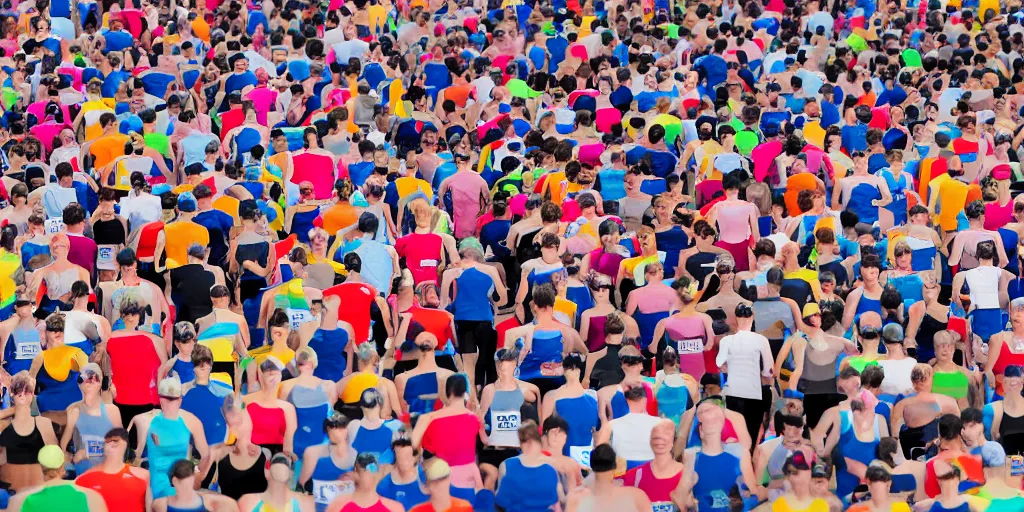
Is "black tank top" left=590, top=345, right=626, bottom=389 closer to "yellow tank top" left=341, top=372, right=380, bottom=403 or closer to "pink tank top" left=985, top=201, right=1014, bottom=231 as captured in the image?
"yellow tank top" left=341, top=372, right=380, bottom=403

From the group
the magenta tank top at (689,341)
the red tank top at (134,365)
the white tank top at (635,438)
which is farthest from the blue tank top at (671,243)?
the red tank top at (134,365)

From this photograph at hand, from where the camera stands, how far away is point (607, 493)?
10867 millimetres

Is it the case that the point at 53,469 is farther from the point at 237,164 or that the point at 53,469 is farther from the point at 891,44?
the point at 891,44

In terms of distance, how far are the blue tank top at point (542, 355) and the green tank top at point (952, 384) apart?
242cm

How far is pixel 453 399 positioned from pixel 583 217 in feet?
13.2

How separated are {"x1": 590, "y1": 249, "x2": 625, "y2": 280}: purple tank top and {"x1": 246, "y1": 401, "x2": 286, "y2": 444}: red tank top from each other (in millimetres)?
3641

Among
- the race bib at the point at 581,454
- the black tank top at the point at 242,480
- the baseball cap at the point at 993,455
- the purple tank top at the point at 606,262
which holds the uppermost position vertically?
the baseball cap at the point at 993,455

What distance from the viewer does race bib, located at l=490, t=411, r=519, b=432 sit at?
12305 mm

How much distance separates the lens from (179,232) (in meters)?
15.4

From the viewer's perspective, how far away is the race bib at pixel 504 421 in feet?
40.4

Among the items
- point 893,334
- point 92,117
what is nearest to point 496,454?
point 893,334

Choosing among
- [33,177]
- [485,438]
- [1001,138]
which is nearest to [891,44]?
[1001,138]

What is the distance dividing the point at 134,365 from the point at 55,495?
2.08 metres

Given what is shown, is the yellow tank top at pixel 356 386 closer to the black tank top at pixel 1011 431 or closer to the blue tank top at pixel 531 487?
the blue tank top at pixel 531 487
